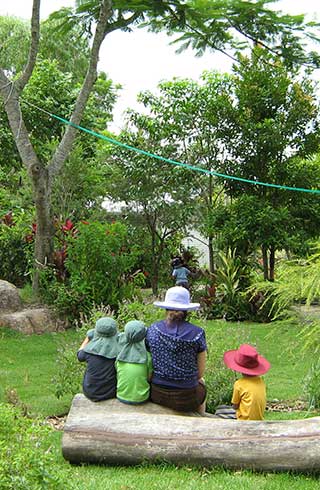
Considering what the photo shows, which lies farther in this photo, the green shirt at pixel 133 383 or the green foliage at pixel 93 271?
the green foliage at pixel 93 271

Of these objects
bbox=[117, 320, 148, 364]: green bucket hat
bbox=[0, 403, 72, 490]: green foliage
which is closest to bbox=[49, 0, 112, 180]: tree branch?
bbox=[117, 320, 148, 364]: green bucket hat

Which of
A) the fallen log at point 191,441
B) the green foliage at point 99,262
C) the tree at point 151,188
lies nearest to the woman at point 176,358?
the fallen log at point 191,441

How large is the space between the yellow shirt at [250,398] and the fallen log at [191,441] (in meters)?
0.79

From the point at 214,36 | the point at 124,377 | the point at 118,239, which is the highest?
the point at 214,36

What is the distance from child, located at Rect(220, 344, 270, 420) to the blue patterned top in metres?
0.35

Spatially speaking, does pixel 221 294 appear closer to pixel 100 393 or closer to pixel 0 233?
pixel 0 233

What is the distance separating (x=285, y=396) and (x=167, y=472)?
2.89m

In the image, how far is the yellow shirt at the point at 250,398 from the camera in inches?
200

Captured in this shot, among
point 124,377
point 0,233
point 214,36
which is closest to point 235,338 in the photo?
point 124,377

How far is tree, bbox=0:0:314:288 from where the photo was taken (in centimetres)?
921

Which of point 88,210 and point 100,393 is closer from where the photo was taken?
point 100,393

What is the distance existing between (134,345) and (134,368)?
0.61ft

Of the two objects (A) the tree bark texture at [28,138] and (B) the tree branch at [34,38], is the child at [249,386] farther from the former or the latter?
(B) the tree branch at [34,38]

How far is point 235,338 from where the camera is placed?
21.5ft
